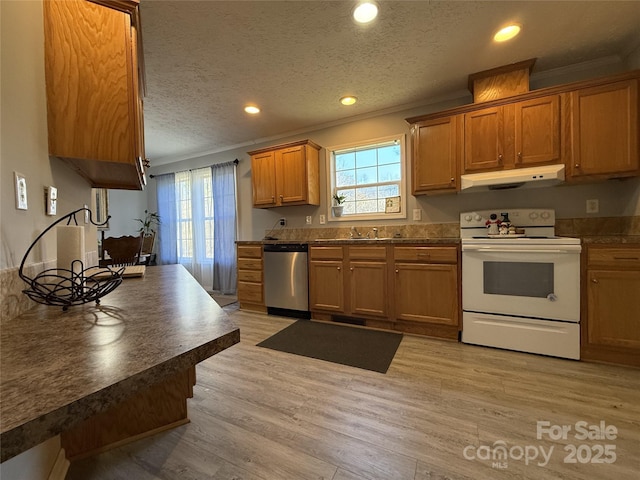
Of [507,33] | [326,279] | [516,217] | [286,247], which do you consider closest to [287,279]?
[286,247]

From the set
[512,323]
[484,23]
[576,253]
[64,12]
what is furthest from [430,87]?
[64,12]

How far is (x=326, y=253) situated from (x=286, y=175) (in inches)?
46.5

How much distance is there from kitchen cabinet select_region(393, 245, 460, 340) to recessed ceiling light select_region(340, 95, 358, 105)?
5.32 feet

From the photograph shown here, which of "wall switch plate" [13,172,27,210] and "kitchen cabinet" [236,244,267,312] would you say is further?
"kitchen cabinet" [236,244,267,312]

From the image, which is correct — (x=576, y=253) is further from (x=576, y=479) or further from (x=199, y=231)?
(x=199, y=231)

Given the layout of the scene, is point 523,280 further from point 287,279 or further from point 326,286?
point 287,279

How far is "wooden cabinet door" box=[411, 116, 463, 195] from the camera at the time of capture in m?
2.57

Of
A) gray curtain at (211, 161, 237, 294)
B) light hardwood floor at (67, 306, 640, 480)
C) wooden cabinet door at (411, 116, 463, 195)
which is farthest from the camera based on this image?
gray curtain at (211, 161, 237, 294)

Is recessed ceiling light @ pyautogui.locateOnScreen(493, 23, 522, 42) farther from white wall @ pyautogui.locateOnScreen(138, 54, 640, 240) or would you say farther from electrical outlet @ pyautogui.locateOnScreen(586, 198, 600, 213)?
electrical outlet @ pyautogui.locateOnScreen(586, 198, 600, 213)

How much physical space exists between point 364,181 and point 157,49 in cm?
233

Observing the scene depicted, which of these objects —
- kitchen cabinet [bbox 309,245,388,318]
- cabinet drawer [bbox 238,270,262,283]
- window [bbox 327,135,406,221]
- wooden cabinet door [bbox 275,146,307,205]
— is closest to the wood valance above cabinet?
window [bbox 327,135,406,221]

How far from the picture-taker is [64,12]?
1032 millimetres

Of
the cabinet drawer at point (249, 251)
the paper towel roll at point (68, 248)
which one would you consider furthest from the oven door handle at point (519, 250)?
the paper towel roll at point (68, 248)

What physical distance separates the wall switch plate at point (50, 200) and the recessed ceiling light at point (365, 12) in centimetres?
190
